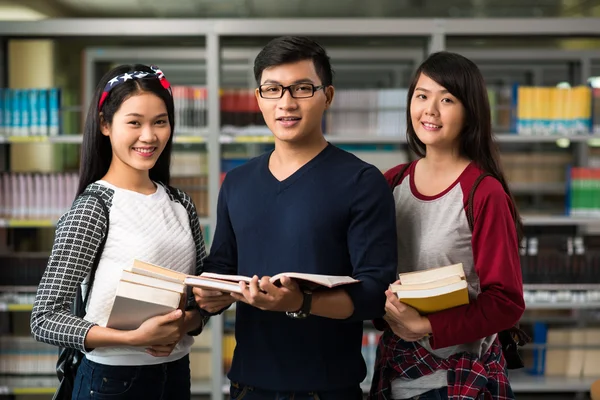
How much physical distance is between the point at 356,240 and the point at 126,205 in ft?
2.04

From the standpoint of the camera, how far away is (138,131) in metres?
1.75

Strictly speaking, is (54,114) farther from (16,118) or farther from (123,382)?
(123,382)

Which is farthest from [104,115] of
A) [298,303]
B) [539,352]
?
[539,352]

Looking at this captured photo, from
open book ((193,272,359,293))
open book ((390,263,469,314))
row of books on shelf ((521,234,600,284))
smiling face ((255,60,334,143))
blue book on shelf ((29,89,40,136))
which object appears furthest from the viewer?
row of books on shelf ((521,234,600,284))

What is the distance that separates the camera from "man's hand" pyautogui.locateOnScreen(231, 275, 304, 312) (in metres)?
1.41

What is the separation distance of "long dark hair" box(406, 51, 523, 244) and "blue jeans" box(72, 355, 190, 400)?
1014 millimetres

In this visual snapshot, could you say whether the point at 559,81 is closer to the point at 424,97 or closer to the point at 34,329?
the point at 424,97

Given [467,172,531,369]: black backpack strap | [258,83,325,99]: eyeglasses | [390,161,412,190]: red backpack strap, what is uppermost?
[258,83,325,99]: eyeglasses

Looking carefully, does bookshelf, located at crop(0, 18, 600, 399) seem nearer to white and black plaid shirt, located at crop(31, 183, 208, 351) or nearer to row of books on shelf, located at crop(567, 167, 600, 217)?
row of books on shelf, located at crop(567, 167, 600, 217)

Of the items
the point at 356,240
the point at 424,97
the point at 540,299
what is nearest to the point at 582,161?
the point at 540,299

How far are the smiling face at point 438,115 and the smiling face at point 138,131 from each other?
0.72m

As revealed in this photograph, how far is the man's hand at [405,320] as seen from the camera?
1.56 metres

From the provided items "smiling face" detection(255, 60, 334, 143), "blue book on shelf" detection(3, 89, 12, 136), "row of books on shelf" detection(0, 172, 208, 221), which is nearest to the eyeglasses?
"smiling face" detection(255, 60, 334, 143)

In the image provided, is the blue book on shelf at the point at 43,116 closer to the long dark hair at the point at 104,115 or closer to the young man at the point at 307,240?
the long dark hair at the point at 104,115
